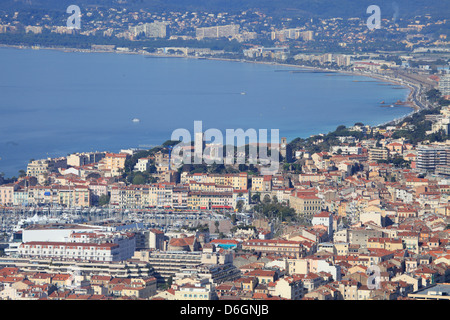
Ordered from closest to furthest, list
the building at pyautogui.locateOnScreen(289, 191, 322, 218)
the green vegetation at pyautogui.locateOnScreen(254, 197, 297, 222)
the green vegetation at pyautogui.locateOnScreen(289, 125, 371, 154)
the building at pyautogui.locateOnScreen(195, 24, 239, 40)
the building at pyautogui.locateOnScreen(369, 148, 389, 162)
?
the green vegetation at pyautogui.locateOnScreen(254, 197, 297, 222), the building at pyautogui.locateOnScreen(289, 191, 322, 218), the building at pyautogui.locateOnScreen(369, 148, 389, 162), the green vegetation at pyautogui.locateOnScreen(289, 125, 371, 154), the building at pyautogui.locateOnScreen(195, 24, 239, 40)

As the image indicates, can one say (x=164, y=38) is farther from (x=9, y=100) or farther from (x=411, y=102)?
(x=411, y=102)

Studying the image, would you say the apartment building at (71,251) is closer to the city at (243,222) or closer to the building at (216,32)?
the city at (243,222)

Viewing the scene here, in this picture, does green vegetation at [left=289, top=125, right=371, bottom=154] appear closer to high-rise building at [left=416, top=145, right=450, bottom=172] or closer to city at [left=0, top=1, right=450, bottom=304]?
city at [left=0, top=1, right=450, bottom=304]

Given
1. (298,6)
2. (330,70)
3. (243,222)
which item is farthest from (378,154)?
(298,6)

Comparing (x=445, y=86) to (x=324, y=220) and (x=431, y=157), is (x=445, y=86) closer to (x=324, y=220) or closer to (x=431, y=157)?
(x=431, y=157)

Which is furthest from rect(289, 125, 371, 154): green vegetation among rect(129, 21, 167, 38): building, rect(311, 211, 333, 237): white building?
rect(129, 21, 167, 38): building

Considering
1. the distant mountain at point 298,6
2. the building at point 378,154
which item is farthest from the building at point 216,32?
the building at point 378,154
